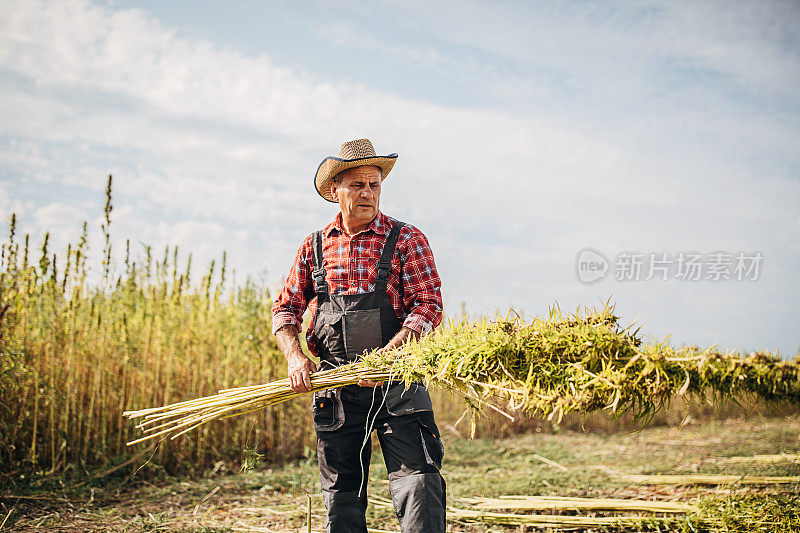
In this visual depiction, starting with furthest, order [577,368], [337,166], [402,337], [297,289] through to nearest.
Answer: [297,289], [337,166], [402,337], [577,368]

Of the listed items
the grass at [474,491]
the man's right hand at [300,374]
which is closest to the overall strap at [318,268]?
the man's right hand at [300,374]

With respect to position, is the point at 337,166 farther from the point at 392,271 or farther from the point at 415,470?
the point at 415,470

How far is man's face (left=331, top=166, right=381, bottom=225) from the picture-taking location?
3.02 m

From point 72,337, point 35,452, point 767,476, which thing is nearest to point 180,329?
point 72,337

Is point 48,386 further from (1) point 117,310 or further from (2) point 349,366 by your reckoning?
(2) point 349,366

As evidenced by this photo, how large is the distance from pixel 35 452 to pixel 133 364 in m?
1.02

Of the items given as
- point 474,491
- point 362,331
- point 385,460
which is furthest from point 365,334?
point 474,491

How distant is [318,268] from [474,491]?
2.94m

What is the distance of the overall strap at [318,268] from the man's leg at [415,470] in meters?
0.70

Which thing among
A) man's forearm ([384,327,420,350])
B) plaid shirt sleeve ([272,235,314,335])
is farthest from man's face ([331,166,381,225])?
man's forearm ([384,327,420,350])

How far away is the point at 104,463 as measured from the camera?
5.48 m

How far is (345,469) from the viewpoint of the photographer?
2971mm

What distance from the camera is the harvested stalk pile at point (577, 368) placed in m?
1.99

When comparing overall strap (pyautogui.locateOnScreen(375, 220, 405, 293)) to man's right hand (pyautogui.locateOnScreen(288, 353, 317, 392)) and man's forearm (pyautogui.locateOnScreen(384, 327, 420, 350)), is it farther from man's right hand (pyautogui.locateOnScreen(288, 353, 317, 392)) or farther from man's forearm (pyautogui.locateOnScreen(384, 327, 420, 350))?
man's right hand (pyautogui.locateOnScreen(288, 353, 317, 392))
